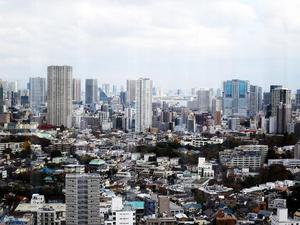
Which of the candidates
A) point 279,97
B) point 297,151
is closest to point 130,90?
point 279,97

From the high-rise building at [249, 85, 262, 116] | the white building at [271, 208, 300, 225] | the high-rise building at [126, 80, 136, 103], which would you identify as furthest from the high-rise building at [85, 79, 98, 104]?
the white building at [271, 208, 300, 225]

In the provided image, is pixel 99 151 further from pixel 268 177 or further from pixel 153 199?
pixel 153 199

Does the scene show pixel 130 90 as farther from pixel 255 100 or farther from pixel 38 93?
pixel 255 100

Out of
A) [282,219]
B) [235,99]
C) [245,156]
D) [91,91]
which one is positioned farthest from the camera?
[235,99]

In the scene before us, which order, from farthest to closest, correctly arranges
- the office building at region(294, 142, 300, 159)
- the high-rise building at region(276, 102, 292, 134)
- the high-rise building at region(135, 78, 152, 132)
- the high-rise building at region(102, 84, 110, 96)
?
1. the high-rise building at region(135, 78, 152, 132)
2. the high-rise building at region(276, 102, 292, 134)
3. the high-rise building at region(102, 84, 110, 96)
4. the office building at region(294, 142, 300, 159)

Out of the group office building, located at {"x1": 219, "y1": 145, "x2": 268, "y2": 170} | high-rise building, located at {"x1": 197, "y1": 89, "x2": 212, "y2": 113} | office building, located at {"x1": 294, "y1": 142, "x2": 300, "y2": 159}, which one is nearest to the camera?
office building, located at {"x1": 219, "y1": 145, "x2": 268, "y2": 170}

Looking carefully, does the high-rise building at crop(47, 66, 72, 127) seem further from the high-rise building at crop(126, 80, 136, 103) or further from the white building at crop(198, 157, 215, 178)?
the white building at crop(198, 157, 215, 178)
